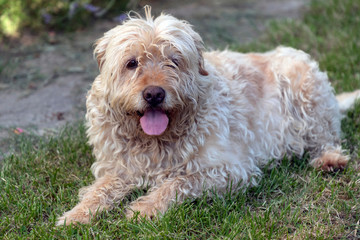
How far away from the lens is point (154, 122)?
3252 mm

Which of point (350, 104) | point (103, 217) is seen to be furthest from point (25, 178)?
point (350, 104)

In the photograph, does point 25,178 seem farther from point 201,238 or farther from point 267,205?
point 267,205

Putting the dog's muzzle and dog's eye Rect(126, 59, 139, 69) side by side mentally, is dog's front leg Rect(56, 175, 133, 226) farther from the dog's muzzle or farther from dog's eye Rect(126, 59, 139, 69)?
dog's eye Rect(126, 59, 139, 69)

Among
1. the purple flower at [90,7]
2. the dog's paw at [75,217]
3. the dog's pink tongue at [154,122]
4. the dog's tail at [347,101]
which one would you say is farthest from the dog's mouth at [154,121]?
the purple flower at [90,7]

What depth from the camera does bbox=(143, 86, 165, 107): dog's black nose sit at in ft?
10.1

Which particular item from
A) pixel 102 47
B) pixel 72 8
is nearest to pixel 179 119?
pixel 102 47

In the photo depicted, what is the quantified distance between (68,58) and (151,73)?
12.4 ft

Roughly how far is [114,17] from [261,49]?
2887mm

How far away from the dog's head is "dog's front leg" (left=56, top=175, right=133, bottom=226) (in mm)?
563

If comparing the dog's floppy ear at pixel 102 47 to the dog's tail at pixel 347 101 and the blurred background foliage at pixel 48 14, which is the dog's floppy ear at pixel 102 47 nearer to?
the dog's tail at pixel 347 101

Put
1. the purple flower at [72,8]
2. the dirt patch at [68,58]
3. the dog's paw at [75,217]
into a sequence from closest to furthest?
the dog's paw at [75,217] → the dirt patch at [68,58] → the purple flower at [72,8]

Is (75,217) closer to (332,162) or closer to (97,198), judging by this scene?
(97,198)

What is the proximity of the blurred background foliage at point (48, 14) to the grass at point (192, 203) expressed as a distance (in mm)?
2978

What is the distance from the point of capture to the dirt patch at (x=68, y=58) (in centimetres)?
514
